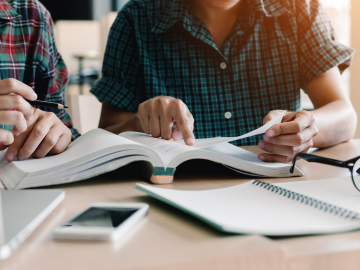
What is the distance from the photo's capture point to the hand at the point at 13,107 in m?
0.56

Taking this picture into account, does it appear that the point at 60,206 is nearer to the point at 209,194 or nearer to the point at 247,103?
the point at 209,194

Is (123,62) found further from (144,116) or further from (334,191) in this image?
(334,191)

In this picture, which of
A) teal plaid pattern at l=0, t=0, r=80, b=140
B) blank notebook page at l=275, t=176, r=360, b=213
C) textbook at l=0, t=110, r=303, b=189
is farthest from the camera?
teal plaid pattern at l=0, t=0, r=80, b=140

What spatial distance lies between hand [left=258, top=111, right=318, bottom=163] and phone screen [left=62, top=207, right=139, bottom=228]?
0.35 m

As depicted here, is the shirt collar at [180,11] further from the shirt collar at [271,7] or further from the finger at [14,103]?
the finger at [14,103]

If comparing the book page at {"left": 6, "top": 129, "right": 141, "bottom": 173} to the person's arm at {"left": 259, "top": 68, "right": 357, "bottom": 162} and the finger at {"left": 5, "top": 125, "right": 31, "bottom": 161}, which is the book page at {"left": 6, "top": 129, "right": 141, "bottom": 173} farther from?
the person's arm at {"left": 259, "top": 68, "right": 357, "bottom": 162}

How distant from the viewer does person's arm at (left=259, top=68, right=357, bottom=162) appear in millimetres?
650

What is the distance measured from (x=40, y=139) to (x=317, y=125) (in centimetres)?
59

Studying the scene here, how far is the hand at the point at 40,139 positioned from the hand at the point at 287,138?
0.36 metres

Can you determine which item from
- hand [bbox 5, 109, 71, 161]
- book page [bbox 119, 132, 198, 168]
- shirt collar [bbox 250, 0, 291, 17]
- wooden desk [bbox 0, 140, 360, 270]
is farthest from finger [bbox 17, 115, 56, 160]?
shirt collar [bbox 250, 0, 291, 17]

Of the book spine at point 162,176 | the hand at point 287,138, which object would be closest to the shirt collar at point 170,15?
the hand at point 287,138

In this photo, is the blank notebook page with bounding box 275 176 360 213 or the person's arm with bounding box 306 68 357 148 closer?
the blank notebook page with bounding box 275 176 360 213

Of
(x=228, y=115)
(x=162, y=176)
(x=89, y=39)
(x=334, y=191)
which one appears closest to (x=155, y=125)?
(x=162, y=176)

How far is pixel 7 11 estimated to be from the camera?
0.97m
